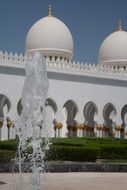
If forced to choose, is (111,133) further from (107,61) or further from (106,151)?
(106,151)

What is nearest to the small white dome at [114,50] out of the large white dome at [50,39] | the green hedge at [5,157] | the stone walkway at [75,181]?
the large white dome at [50,39]

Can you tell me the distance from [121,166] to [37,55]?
5444 mm

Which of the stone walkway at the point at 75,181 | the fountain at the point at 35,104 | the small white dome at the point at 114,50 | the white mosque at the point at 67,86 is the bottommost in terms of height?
the stone walkway at the point at 75,181

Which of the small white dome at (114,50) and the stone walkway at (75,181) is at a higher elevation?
the small white dome at (114,50)

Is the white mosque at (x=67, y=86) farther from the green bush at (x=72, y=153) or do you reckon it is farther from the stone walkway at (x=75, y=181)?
the stone walkway at (x=75, y=181)

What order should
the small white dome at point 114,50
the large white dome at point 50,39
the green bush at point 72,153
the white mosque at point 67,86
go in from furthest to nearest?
the small white dome at point 114,50 → the large white dome at point 50,39 → the white mosque at point 67,86 → the green bush at point 72,153

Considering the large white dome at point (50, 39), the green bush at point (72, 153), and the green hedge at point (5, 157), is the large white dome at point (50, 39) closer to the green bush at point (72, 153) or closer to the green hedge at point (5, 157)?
the green bush at point (72, 153)

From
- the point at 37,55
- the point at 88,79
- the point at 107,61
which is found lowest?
the point at 37,55

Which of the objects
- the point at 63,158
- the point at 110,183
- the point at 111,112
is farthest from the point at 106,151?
the point at 111,112

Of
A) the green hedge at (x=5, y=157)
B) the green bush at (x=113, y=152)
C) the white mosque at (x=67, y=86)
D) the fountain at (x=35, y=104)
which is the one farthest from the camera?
the white mosque at (x=67, y=86)

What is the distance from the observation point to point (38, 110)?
8.78m

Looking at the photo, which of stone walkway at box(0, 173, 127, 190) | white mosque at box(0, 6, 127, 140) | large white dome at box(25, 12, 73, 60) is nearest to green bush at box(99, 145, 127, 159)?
stone walkway at box(0, 173, 127, 190)

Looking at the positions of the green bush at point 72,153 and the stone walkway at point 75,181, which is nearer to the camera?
the stone walkway at point 75,181

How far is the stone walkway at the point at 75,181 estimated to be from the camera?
9312mm
